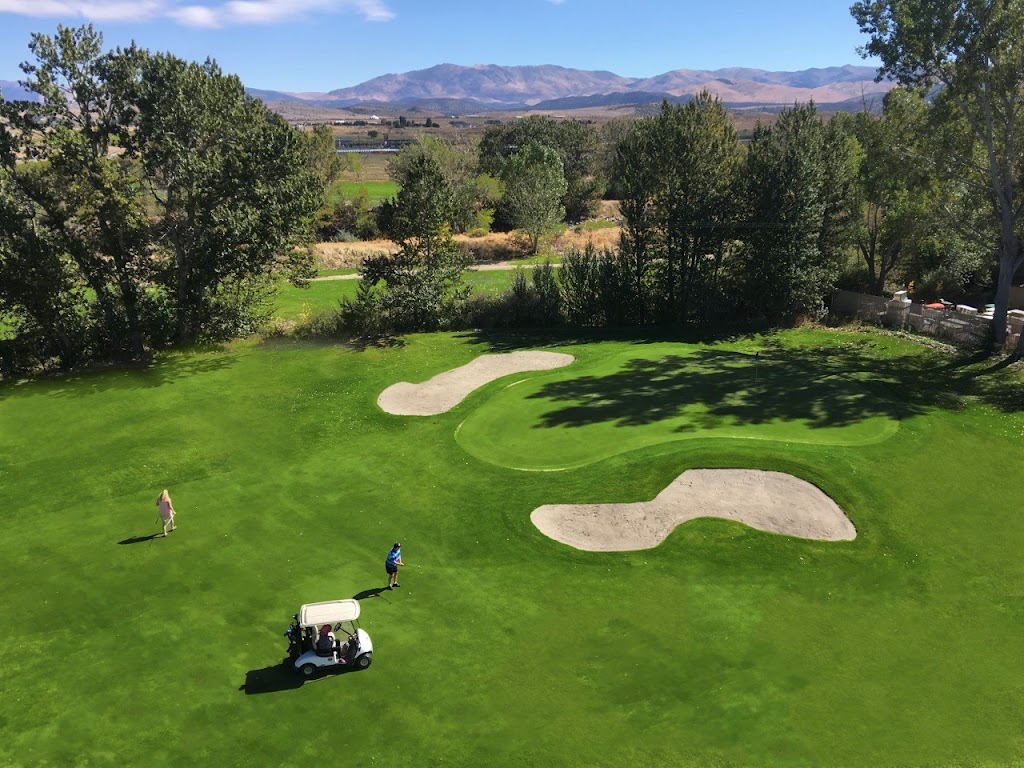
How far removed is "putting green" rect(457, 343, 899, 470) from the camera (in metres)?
26.3

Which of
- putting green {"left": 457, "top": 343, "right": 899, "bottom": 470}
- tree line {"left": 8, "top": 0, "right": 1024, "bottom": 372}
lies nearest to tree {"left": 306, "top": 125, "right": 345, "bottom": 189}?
tree line {"left": 8, "top": 0, "right": 1024, "bottom": 372}

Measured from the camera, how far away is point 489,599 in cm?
1825

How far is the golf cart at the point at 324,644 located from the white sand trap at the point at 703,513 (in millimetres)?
7372

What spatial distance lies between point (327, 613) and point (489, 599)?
4.58 meters

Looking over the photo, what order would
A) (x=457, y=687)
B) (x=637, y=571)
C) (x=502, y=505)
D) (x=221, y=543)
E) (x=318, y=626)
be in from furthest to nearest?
(x=502, y=505) → (x=221, y=543) → (x=637, y=571) → (x=318, y=626) → (x=457, y=687)

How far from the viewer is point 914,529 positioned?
68.2ft

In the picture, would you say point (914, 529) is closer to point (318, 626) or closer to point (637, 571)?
point (637, 571)

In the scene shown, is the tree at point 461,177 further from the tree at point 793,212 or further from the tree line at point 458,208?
the tree at point 793,212

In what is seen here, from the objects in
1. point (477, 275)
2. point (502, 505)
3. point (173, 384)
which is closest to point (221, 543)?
point (502, 505)

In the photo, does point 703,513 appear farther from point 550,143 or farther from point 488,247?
point 550,143

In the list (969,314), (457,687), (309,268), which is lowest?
(457,687)

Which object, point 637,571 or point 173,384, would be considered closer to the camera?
point 637,571

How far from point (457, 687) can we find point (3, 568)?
46.7ft

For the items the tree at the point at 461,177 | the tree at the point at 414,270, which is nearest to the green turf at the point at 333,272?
the tree at the point at 461,177
